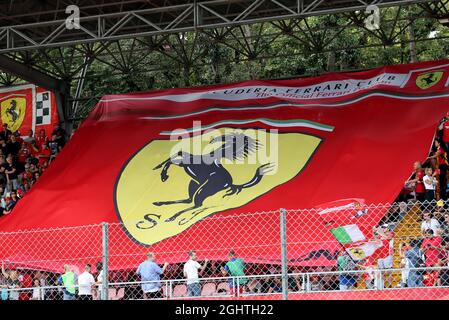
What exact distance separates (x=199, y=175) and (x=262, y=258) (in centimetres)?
510

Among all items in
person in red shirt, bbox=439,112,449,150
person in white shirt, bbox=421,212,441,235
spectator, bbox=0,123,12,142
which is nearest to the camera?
person in white shirt, bbox=421,212,441,235

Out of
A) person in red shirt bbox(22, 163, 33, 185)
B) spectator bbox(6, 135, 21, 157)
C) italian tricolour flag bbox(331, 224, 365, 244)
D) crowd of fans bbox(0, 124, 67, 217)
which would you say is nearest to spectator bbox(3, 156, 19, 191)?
crowd of fans bbox(0, 124, 67, 217)

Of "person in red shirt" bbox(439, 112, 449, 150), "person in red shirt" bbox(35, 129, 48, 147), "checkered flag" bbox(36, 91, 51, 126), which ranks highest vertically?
"checkered flag" bbox(36, 91, 51, 126)

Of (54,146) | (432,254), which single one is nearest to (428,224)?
(432,254)

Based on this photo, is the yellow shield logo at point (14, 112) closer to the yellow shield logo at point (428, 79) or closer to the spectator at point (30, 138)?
the spectator at point (30, 138)

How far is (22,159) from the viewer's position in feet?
78.5

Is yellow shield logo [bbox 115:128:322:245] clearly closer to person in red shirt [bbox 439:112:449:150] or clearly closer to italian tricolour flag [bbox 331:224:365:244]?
person in red shirt [bbox 439:112:449:150]

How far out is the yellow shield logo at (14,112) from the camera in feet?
84.5

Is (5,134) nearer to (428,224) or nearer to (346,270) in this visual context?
(428,224)

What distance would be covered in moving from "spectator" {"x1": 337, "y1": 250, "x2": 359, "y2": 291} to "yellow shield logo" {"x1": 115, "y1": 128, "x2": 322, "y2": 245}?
530cm

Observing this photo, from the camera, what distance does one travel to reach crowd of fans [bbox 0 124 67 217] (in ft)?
73.9

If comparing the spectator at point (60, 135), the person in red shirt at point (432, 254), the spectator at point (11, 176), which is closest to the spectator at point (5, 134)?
the spectator at point (60, 135)

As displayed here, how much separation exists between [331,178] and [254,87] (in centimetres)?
445

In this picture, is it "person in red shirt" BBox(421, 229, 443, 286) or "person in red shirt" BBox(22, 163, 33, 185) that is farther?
"person in red shirt" BBox(22, 163, 33, 185)
